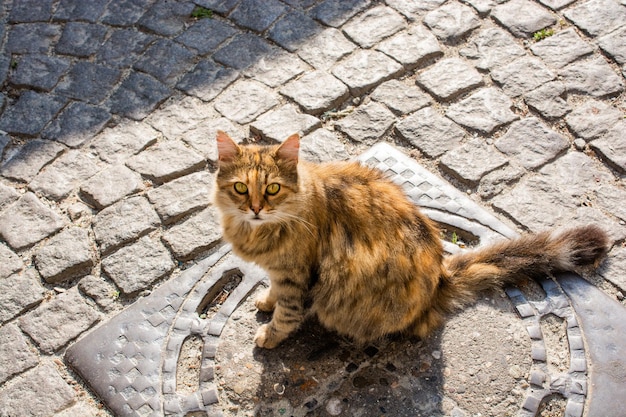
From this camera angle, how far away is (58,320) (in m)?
3.70

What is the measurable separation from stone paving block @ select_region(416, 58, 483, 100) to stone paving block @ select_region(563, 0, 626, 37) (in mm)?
1070

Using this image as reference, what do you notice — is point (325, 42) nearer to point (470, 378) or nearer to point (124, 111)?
point (124, 111)

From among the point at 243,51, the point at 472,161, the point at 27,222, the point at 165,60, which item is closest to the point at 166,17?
the point at 165,60

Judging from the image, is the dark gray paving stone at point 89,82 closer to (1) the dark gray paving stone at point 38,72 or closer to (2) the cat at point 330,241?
(1) the dark gray paving stone at point 38,72

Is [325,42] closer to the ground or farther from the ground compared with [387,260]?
farther from the ground

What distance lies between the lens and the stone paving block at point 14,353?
348 cm

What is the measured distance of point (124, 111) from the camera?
4918 mm

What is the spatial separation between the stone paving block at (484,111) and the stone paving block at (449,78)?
99mm

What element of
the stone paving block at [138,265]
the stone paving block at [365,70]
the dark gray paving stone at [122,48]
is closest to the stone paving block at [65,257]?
the stone paving block at [138,265]

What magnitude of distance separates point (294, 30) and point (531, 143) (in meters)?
2.15

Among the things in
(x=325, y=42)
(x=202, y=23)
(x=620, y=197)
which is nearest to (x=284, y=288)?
(x=620, y=197)

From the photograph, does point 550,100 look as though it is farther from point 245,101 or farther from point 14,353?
point 14,353

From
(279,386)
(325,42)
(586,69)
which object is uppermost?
(325,42)

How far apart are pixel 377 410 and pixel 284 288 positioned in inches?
29.0
